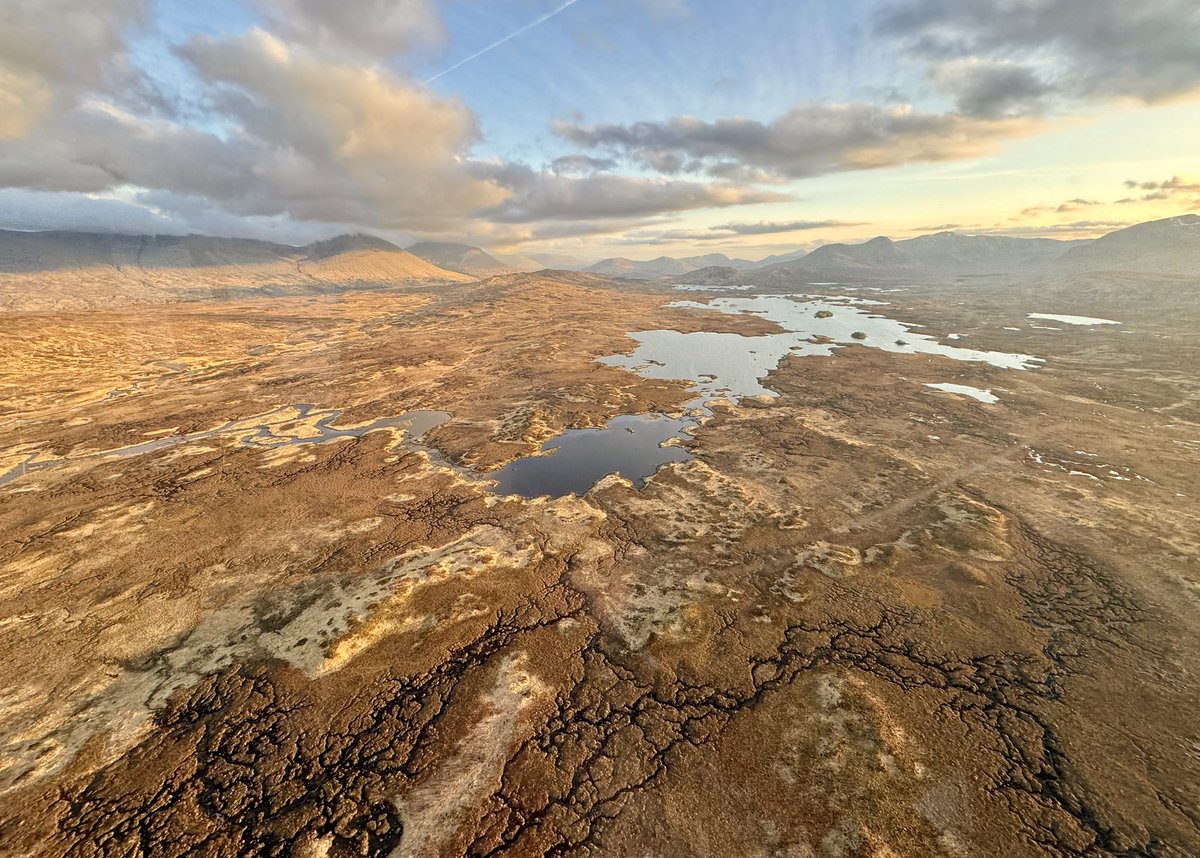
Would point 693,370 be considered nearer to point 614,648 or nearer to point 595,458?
point 595,458

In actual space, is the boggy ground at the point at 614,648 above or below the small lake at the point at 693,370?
above

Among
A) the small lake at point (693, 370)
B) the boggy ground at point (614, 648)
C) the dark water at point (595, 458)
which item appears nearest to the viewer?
the boggy ground at point (614, 648)

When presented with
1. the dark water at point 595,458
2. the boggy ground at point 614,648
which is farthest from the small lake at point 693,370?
the boggy ground at point 614,648

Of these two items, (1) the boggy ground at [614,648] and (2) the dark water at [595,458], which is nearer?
(1) the boggy ground at [614,648]

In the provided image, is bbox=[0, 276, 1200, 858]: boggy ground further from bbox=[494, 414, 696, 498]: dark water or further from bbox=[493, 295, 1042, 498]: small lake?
bbox=[493, 295, 1042, 498]: small lake

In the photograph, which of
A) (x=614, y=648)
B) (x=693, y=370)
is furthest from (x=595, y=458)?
(x=693, y=370)

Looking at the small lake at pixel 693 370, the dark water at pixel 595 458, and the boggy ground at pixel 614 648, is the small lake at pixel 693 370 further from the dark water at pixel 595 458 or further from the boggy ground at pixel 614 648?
the boggy ground at pixel 614 648
